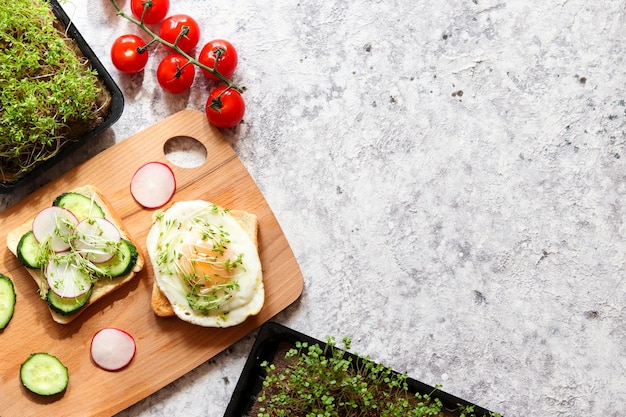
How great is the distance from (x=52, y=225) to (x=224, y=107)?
1133 millimetres

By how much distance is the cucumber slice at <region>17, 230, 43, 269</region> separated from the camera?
3.95 meters

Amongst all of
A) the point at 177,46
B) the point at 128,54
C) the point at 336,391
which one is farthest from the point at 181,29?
the point at 336,391

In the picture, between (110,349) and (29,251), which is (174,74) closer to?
(29,251)

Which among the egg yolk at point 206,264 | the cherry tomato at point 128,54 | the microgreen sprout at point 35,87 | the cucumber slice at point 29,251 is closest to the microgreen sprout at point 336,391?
the egg yolk at point 206,264

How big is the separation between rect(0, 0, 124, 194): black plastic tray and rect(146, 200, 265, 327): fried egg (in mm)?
584

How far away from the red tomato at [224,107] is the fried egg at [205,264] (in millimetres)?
473

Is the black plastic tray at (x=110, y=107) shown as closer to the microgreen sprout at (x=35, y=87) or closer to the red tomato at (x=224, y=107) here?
the microgreen sprout at (x=35, y=87)

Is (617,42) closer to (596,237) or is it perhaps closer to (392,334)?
(596,237)

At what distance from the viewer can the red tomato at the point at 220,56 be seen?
160 inches

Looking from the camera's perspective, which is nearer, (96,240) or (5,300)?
(96,240)

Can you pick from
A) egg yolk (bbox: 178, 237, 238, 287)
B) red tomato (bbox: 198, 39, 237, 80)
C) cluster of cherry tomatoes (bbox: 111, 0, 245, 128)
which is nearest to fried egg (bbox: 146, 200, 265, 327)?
egg yolk (bbox: 178, 237, 238, 287)

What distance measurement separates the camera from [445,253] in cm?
426

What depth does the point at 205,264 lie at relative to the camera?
3.94m

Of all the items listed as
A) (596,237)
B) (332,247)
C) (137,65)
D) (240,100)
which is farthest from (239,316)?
(596,237)
